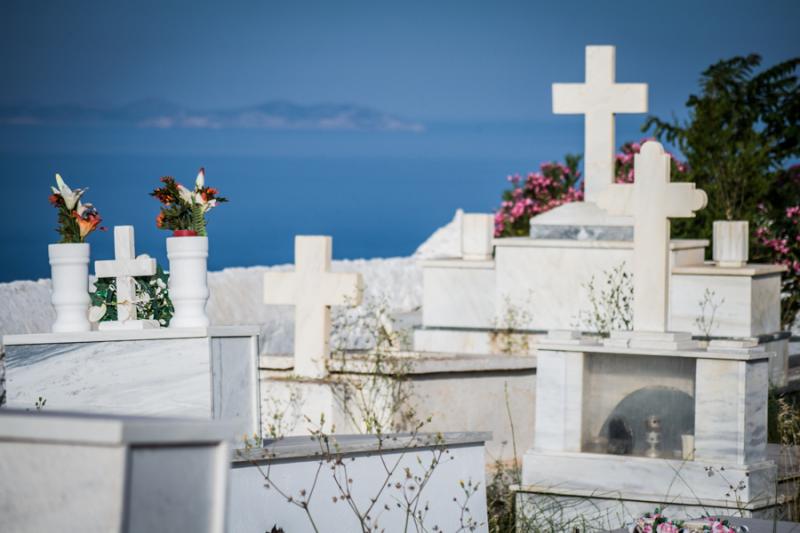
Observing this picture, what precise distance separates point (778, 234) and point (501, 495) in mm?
5981

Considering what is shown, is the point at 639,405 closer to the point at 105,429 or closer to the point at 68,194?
the point at 68,194

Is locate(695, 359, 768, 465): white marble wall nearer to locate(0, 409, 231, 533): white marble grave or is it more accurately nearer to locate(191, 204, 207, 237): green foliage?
locate(191, 204, 207, 237): green foliage

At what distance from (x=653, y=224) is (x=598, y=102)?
365cm

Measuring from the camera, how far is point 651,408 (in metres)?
6.55

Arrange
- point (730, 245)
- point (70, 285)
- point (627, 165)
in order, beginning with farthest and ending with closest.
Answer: point (627, 165)
point (730, 245)
point (70, 285)

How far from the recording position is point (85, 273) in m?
5.63

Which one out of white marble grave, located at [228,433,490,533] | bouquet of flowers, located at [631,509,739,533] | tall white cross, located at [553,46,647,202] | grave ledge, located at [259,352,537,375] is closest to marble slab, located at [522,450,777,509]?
white marble grave, located at [228,433,490,533]

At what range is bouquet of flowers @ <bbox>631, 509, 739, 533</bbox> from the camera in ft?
15.0

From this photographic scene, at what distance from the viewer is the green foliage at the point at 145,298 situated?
5.98 metres

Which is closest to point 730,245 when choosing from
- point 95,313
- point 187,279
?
point 187,279

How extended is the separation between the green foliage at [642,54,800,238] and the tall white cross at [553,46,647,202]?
196cm

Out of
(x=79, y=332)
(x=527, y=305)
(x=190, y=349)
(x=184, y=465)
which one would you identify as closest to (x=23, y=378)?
(x=79, y=332)

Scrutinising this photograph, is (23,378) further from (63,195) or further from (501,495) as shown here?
(501,495)

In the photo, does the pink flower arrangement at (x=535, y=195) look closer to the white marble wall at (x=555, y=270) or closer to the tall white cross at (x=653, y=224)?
the white marble wall at (x=555, y=270)
